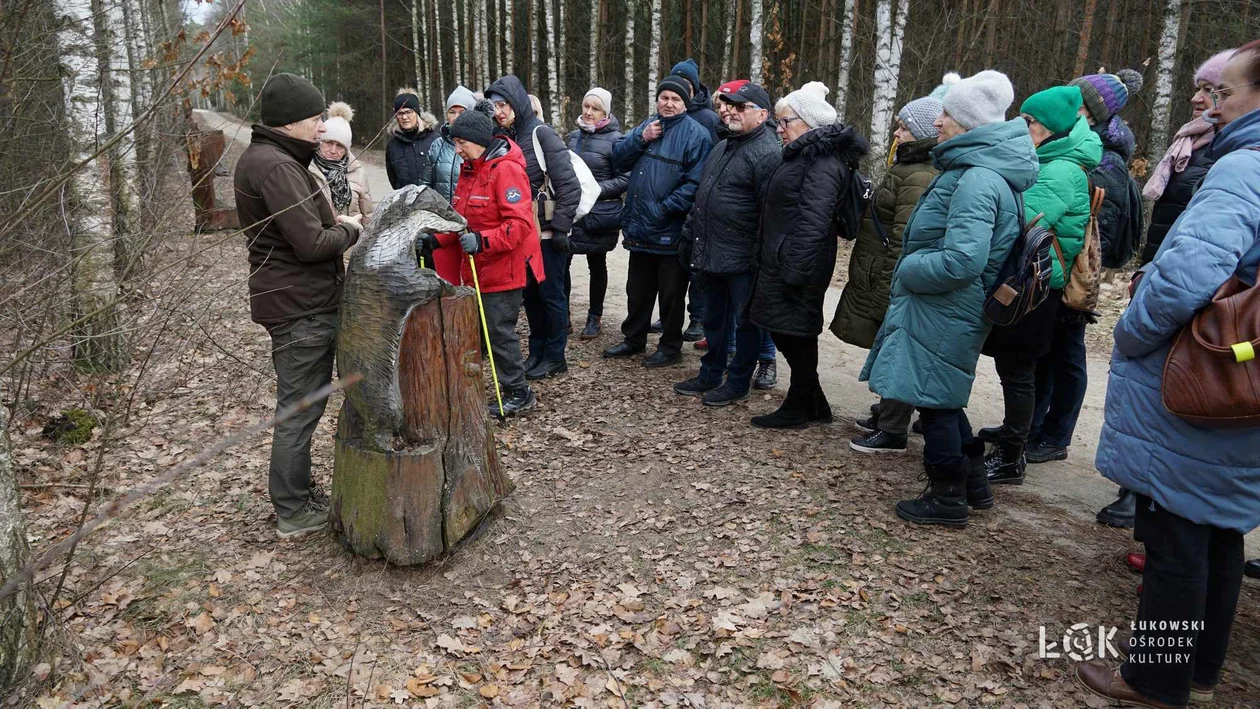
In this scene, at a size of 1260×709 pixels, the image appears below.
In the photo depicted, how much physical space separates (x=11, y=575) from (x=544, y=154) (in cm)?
409

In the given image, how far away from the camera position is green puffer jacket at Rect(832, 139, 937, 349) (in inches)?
176

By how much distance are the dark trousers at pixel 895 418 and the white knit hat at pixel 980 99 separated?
5.82 ft

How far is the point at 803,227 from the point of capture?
471 cm

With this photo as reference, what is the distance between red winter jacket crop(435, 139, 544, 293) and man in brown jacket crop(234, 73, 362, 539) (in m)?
1.15

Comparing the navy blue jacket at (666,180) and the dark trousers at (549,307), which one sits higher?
the navy blue jacket at (666,180)

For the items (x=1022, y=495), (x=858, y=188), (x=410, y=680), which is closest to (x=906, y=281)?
(x=858, y=188)

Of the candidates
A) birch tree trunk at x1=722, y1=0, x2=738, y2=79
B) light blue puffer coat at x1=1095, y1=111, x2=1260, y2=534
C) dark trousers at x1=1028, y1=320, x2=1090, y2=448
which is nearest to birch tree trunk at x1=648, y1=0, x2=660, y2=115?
birch tree trunk at x1=722, y1=0, x2=738, y2=79

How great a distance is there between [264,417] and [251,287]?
2.37 metres

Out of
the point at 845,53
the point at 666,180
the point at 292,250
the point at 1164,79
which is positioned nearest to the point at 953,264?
the point at 666,180

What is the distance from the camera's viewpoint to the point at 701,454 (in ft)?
16.4

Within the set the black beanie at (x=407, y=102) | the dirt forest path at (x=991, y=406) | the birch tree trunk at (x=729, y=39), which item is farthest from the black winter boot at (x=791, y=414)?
the birch tree trunk at (x=729, y=39)

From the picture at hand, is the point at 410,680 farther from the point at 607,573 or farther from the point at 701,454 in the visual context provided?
the point at 701,454

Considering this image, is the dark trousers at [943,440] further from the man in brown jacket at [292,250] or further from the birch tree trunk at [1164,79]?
the birch tree trunk at [1164,79]

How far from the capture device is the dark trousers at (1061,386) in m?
4.58
